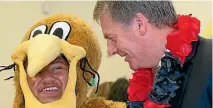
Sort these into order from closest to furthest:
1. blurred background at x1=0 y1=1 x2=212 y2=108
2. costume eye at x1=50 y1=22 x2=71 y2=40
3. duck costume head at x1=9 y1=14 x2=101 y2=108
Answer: duck costume head at x1=9 y1=14 x2=101 y2=108
costume eye at x1=50 y1=22 x2=71 y2=40
blurred background at x1=0 y1=1 x2=212 y2=108

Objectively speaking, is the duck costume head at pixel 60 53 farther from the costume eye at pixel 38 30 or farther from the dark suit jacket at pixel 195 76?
the dark suit jacket at pixel 195 76

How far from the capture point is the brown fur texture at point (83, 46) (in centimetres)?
148

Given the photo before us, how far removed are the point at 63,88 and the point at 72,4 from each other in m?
1.41

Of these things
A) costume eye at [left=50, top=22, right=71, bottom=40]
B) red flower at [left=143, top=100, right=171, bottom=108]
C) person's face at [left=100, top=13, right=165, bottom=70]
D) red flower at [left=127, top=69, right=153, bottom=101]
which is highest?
costume eye at [left=50, top=22, right=71, bottom=40]

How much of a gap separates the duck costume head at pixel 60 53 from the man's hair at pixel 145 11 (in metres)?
0.24

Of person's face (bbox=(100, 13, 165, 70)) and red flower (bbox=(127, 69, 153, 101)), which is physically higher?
person's face (bbox=(100, 13, 165, 70))

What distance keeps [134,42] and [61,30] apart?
36 centimetres

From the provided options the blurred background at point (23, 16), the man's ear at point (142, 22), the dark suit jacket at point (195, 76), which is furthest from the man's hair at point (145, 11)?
the blurred background at point (23, 16)

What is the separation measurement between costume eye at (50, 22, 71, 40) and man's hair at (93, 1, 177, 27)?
272 millimetres

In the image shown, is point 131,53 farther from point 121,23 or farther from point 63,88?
point 63,88

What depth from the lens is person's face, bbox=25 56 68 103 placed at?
1.37 metres

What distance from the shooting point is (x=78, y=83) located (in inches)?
58.0

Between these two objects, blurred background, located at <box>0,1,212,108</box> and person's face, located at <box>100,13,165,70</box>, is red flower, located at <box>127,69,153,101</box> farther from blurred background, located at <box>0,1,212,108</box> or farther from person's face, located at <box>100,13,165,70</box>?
blurred background, located at <box>0,1,212,108</box>

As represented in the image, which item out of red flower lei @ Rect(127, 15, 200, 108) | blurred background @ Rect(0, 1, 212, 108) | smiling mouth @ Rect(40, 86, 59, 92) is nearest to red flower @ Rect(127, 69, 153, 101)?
red flower lei @ Rect(127, 15, 200, 108)
